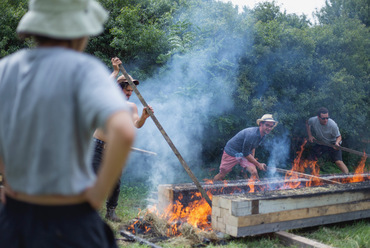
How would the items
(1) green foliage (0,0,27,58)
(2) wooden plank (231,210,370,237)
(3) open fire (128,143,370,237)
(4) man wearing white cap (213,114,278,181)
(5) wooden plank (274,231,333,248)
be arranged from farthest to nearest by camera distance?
(1) green foliage (0,0,27,58), (4) man wearing white cap (213,114,278,181), (3) open fire (128,143,370,237), (2) wooden plank (231,210,370,237), (5) wooden plank (274,231,333,248)

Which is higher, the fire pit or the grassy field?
the fire pit

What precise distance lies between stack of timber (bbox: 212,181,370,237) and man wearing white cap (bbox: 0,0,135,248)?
3.36m

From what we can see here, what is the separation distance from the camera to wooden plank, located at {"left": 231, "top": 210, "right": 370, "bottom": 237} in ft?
16.0

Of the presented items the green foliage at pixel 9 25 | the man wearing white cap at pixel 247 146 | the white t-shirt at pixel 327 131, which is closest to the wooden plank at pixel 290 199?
the man wearing white cap at pixel 247 146

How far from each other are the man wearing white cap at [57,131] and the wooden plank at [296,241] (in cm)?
376

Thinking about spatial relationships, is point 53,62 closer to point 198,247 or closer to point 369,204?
point 198,247

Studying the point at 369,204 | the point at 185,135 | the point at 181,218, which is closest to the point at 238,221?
the point at 181,218

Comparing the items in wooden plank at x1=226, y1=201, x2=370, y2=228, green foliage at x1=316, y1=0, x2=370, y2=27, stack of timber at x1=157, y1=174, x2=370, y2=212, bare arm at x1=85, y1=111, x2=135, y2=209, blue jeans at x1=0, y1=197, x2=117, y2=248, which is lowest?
stack of timber at x1=157, y1=174, x2=370, y2=212

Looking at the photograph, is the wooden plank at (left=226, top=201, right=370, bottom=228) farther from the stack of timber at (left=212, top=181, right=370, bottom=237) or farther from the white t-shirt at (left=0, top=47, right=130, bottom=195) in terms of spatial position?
the white t-shirt at (left=0, top=47, right=130, bottom=195)

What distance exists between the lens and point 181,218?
5.82 m

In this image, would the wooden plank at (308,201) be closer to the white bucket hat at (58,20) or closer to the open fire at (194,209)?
the open fire at (194,209)

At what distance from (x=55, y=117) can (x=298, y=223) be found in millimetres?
4562

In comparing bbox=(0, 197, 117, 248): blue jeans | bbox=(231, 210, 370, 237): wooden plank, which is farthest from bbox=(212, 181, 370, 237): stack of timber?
bbox=(0, 197, 117, 248): blue jeans

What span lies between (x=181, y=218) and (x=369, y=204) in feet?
10.1
